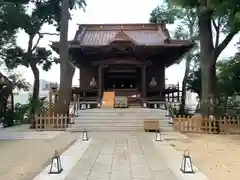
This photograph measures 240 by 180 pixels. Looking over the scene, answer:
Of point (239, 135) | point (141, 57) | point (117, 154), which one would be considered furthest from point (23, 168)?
→ point (141, 57)

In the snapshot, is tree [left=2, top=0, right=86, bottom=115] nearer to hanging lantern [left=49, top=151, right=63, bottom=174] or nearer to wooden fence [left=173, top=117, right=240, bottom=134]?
wooden fence [left=173, top=117, right=240, bottom=134]

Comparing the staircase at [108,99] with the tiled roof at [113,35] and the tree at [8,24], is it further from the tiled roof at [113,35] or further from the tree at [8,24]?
the tree at [8,24]

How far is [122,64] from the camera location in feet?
76.4

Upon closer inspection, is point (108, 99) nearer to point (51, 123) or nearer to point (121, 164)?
point (51, 123)

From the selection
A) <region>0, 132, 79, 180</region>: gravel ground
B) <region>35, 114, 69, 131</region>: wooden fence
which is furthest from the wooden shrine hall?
<region>0, 132, 79, 180</region>: gravel ground

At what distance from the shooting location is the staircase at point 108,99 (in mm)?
21297

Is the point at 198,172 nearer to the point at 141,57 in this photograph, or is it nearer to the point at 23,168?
the point at 23,168

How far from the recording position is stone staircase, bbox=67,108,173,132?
658 inches

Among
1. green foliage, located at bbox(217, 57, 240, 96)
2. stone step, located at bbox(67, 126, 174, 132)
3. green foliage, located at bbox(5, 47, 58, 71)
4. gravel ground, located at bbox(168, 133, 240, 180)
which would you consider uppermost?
green foliage, located at bbox(5, 47, 58, 71)

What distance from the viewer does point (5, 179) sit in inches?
247

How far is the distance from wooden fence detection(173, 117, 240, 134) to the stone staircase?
2.04 ft

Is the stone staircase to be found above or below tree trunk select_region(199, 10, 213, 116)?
below

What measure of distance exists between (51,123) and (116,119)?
335 cm

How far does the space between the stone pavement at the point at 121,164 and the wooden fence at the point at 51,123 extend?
6663mm
